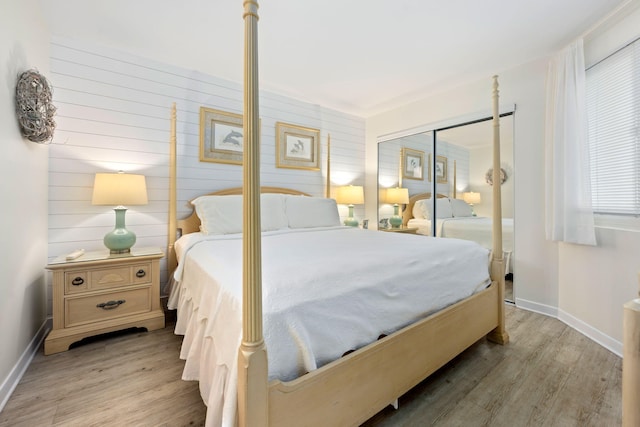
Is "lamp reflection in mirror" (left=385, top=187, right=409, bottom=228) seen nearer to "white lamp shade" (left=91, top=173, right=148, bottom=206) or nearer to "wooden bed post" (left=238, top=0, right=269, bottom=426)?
"white lamp shade" (left=91, top=173, right=148, bottom=206)

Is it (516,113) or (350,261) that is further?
(516,113)

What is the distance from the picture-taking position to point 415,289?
56.1 inches

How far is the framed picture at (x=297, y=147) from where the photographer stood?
135 inches

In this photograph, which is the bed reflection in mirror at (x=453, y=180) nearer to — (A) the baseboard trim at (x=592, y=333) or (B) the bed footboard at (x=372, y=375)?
(A) the baseboard trim at (x=592, y=333)

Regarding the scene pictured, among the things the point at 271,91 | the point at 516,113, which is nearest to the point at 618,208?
the point at 516,113

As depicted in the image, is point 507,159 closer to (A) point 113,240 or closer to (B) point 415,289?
(B) point 415,289

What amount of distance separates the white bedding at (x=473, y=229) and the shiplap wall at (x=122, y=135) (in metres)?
2.26

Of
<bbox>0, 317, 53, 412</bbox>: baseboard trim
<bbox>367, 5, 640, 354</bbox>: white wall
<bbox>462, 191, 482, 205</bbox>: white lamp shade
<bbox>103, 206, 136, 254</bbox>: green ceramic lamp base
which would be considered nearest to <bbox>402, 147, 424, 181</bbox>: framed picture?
<bbox>367, 5, 640, 354</bbox>: white wall

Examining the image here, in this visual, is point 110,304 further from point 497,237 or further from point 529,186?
point 529,186

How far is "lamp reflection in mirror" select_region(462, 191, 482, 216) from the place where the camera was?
10.5ft

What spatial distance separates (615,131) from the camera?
6.60ft

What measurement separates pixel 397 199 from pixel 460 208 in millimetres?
851

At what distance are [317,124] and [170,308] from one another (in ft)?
9.29

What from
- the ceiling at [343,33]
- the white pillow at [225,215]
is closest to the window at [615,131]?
the ceiling at [343,33]
